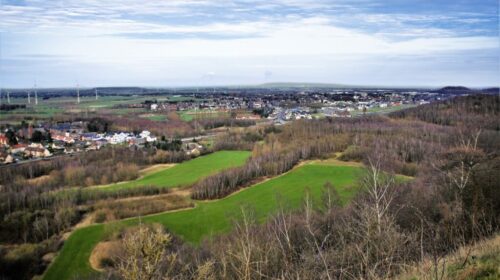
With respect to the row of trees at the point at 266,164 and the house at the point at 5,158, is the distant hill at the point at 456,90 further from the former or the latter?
the house at the point at 5,158

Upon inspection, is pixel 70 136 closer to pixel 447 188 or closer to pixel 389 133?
pixel 389 133

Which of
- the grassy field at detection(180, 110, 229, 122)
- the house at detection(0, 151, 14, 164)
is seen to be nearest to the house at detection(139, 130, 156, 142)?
the grassy field at detection(180, 110, 229, 122)

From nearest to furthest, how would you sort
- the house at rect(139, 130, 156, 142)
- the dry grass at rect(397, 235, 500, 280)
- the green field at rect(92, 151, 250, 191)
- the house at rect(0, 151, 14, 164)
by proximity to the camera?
the dry grass at rect(397, 235, 500, 280) → the green field at rect(92, 151, 250, 191) → the house at rect(0, 151, 14, 164) → the house at rect(139, 130, 156, 142)

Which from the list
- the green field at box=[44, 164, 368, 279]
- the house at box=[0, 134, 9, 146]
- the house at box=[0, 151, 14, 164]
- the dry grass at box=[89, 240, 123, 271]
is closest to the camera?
the dry grass at box=[89, 240, 123, 271]

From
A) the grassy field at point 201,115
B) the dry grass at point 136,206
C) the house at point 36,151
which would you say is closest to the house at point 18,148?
the house at point 36,151

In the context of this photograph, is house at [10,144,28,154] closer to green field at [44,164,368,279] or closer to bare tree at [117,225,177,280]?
green field at [44,164,368,279]

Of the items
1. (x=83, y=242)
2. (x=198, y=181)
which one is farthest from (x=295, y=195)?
(x=83, y=242)
